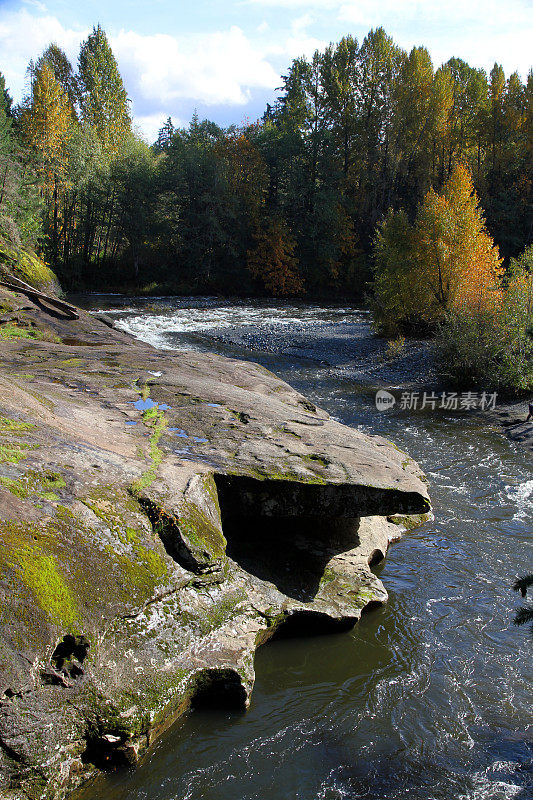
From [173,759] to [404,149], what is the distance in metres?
49.1

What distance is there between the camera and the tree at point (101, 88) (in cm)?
5734

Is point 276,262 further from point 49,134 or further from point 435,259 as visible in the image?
point 435,259

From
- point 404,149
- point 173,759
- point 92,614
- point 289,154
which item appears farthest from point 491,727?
point 404,149

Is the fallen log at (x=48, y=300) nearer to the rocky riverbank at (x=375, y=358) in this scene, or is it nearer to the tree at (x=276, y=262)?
the rocky riverbank at (x=375, y=358)

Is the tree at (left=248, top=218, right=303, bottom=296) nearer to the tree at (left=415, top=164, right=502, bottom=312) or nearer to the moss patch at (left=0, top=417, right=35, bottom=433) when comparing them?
the tree at (left=415, top=164, right=502, bottom=312)

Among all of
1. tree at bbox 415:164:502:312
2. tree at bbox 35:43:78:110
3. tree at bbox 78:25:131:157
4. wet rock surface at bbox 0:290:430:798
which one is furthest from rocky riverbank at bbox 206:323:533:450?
tree at bbox 35:43:78:110

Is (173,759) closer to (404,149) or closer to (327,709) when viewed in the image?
(327,709)

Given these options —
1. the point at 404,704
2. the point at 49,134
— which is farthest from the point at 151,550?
the point at 49,134

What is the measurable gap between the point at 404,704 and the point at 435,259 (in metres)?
19.2

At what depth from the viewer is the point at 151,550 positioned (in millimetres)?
4664

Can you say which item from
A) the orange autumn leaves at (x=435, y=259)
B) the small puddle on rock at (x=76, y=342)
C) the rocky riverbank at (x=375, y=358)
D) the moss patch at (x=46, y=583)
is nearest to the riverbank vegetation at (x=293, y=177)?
the orange autumn leaves at (x=435, y=259)

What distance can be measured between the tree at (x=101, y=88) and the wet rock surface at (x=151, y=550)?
57708 mm

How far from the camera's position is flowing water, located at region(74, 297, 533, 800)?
3836 millimetres

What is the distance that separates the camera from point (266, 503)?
5664mm
